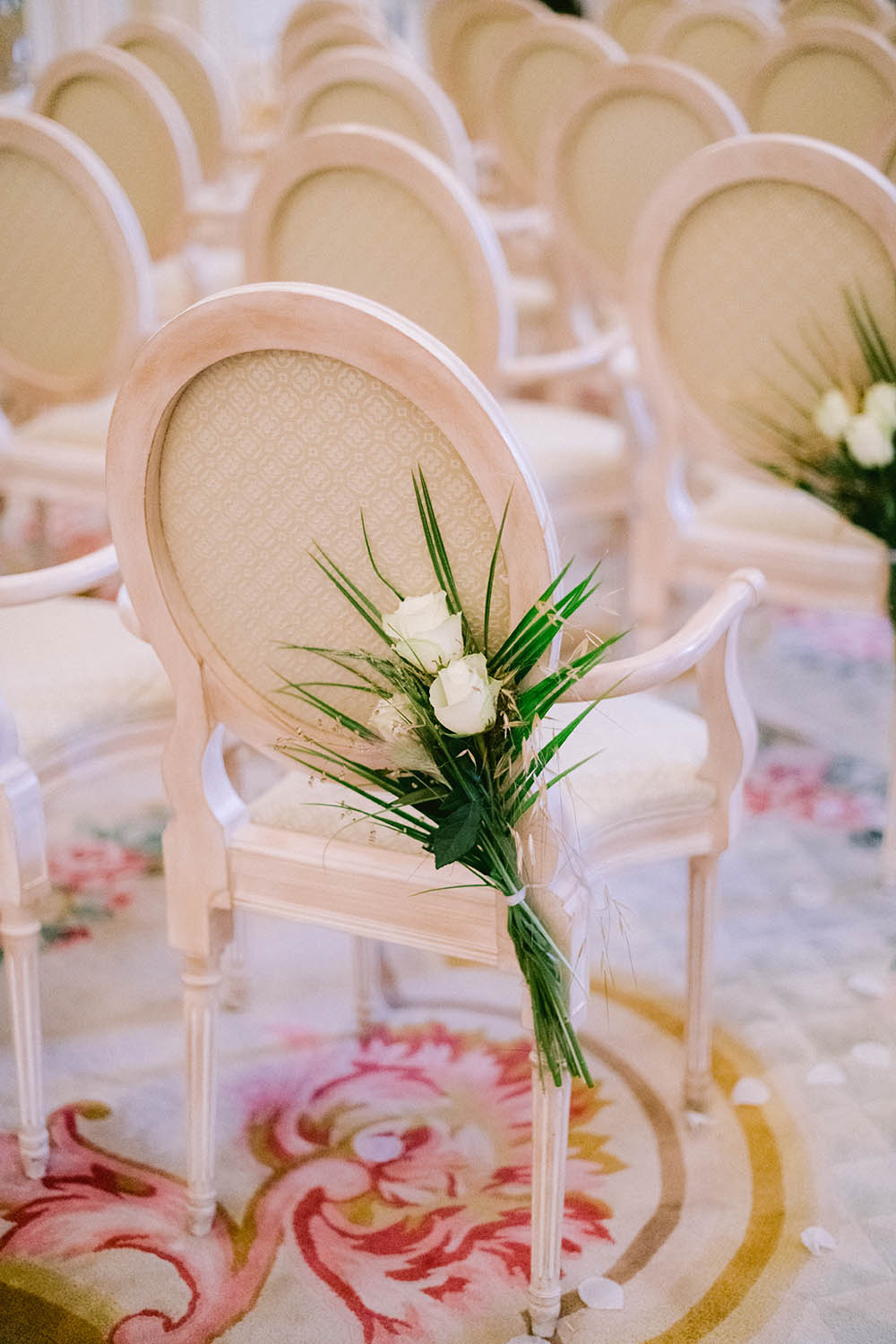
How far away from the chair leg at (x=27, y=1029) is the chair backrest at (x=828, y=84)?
9.73ft

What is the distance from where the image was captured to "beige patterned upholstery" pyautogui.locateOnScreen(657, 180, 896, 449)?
2111 millimetres

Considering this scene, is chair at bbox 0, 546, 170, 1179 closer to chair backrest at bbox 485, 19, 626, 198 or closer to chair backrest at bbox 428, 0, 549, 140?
chair backrest at bbox 485, 19, 626, 198

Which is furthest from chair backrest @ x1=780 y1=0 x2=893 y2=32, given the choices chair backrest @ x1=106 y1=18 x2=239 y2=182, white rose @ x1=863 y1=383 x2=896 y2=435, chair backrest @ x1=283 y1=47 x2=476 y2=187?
white rose @ x1=863 y1=383 x2=896 y2=435

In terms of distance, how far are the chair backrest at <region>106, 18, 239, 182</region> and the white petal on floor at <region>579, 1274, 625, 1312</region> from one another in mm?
3953

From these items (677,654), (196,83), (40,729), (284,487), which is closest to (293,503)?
(284,487)

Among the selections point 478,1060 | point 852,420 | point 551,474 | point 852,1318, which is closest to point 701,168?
point 852,420

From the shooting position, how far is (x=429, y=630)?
48.7 inches

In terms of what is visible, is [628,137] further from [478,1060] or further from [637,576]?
[478,1060]

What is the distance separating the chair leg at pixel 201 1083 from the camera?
5.25 feet

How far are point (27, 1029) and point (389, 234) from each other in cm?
148

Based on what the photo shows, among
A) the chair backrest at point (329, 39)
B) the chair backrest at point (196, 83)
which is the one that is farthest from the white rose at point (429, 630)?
the chair backrest at point (329, 39)

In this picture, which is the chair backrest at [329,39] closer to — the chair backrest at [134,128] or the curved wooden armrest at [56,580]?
the chair backrest at [134,128]

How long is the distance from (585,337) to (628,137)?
54 centimetres

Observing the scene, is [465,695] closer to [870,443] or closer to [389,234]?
[870,443]
